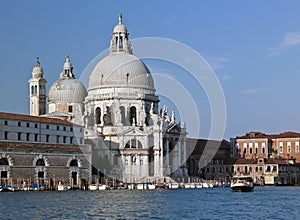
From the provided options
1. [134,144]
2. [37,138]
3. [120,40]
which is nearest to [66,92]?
[120,40]

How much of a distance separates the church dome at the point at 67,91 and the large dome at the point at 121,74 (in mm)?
3945

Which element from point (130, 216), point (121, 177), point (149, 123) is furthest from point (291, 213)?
point (149, 123)

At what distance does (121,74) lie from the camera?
8850cm

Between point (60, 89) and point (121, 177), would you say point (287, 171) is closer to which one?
point (121, 177)

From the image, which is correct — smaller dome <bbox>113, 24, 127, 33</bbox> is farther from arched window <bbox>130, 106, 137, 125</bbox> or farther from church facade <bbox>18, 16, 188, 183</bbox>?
arched window <bbox>130, 106, 137, 125</bbox>

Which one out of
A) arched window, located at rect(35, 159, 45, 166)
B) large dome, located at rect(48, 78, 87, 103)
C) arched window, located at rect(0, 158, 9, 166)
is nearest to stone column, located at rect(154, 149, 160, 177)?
large dome, located at rect(48, 78, 87, 103)

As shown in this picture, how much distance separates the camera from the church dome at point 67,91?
93250mm

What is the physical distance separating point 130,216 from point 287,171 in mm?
63139

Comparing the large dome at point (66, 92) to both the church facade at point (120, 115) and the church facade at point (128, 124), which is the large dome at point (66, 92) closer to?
the church facade at point (120, 115)

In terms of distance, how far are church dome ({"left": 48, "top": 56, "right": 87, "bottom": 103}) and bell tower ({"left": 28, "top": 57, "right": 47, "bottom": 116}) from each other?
1.58 meters

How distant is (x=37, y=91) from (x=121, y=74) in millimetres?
11658

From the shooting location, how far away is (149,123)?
88375 mm

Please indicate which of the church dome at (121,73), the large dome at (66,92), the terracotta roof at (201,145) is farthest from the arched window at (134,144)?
the terracotta roof at (201,145)

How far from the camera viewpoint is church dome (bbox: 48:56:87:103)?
93.2 m
